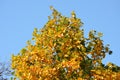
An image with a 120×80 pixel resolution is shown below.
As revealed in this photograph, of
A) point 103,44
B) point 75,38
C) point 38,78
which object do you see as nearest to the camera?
point 38,78

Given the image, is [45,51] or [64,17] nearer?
[45,51]

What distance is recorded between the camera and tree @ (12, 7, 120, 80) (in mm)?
14336

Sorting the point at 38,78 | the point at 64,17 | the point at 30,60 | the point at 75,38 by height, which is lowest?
the point at 38,78

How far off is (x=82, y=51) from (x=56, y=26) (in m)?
1.93

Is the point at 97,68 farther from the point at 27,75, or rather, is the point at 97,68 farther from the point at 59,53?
the point at 27,75

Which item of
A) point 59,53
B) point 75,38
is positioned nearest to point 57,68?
point 59,53

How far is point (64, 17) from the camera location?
1623 centimetres

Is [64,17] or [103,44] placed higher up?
[64,17]

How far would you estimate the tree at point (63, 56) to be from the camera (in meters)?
14.3

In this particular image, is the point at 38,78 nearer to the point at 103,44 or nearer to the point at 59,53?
the point at 59,53

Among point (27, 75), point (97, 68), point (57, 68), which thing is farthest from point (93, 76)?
point (27, 75)

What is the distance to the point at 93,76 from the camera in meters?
14.6

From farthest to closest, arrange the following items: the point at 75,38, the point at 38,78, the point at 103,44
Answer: the point at 103,44 → the point at 75,38 → the point at 38,78

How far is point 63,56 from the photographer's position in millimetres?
14922
